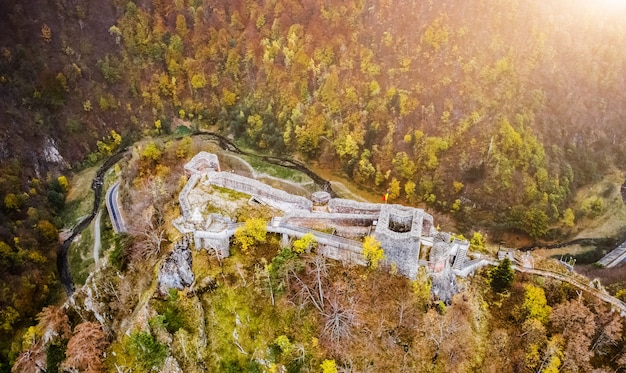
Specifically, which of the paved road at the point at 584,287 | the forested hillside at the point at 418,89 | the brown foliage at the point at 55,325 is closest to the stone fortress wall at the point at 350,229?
the paved road at the point at 584,287

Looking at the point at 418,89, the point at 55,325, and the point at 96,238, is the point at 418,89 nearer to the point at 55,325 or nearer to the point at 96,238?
the point at 96,238

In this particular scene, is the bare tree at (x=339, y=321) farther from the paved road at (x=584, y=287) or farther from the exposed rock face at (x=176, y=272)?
the paved road at (x=584, y=287)

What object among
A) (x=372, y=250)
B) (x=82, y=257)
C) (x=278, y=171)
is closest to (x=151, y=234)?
(x=372, y=250)

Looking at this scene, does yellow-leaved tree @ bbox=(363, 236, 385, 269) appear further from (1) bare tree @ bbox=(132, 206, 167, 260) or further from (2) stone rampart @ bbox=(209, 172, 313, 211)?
(1) bare tree @ bbox=(132, 206, 167, 260)

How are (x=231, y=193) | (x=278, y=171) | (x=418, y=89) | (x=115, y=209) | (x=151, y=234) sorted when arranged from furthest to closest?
1. (x=418, y=89)
2. (x=278, y=171)
3. (x=115, y=209)
4. (x=231, y=193)
5. (x=151, y=234)

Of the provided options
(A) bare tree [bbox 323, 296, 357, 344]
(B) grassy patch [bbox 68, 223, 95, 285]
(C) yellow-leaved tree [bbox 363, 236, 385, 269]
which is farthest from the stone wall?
(B) grassy patch [bbox 68, 223, 95, 285]

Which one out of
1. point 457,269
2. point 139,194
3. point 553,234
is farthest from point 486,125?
point 139,194
